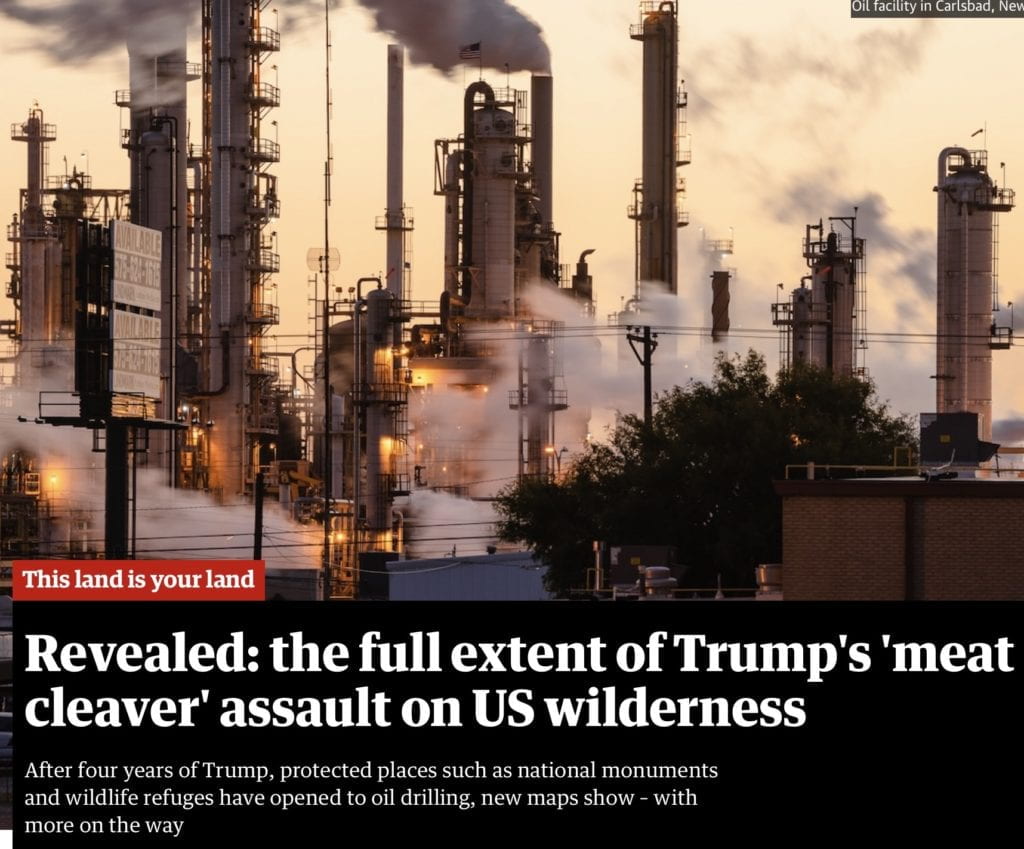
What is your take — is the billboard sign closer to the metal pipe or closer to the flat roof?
the flat roof

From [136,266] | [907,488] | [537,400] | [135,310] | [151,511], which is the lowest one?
[151,511]

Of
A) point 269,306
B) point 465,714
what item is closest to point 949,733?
point 465,714

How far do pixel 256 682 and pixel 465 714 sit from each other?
7.03 ft

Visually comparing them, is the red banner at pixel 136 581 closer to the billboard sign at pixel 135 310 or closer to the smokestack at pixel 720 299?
the billboard sign at pixel 135 310

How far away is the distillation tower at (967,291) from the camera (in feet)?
243

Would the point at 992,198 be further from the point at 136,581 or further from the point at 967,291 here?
the point at 136,581

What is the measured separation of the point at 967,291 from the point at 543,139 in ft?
71.5

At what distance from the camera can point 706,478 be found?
180 feet

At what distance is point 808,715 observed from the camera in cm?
2342

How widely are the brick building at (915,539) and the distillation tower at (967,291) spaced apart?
39.1 metres

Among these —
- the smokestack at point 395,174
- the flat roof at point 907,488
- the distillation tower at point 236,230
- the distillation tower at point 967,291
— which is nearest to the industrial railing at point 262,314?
the distillation tower at point 236,230

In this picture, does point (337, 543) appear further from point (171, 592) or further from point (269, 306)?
point (171, 592)

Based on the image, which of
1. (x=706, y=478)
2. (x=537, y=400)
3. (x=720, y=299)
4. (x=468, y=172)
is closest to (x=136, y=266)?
(x=706, y=478)

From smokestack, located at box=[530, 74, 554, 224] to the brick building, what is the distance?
54801mm
